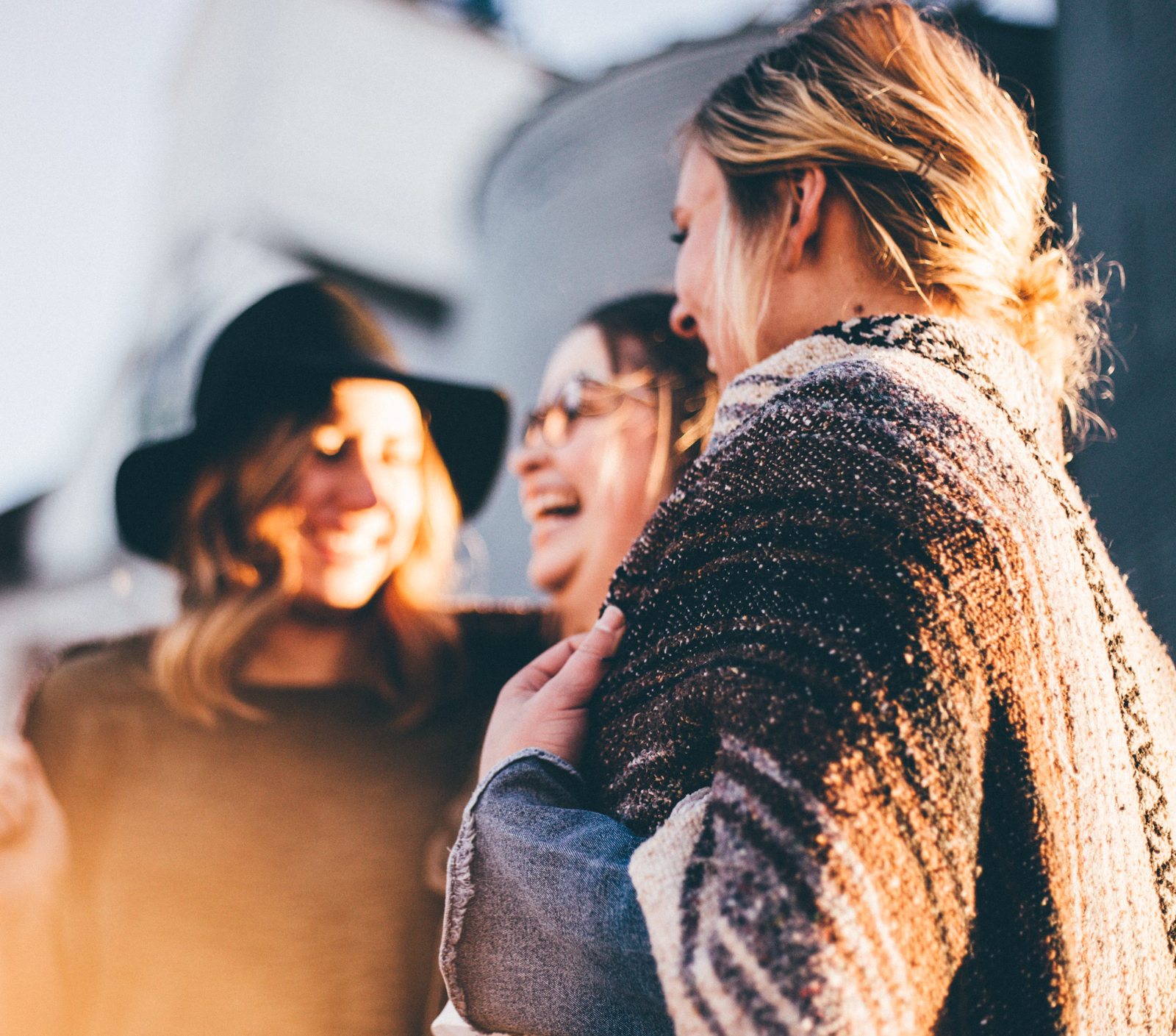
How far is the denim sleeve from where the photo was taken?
2.47ft

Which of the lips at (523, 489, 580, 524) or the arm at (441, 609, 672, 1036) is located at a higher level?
the arm at (441, 609, 672, 1036)

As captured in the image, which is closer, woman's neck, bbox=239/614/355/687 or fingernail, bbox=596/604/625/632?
fingernail, bbox=596/604/625/632

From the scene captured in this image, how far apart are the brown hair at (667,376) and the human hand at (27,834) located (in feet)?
4.69

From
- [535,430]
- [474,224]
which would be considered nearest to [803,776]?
[535,430]

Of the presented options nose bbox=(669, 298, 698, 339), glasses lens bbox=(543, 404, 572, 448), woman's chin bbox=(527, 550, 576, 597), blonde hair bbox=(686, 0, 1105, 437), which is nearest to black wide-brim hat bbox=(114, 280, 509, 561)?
glasses lens bbox=(543, 404, 572, 448)

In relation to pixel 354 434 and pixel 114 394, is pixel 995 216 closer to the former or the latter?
pixel 354 434

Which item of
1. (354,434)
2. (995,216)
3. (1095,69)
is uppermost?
(1095,69)

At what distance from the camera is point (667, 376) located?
6.61ft

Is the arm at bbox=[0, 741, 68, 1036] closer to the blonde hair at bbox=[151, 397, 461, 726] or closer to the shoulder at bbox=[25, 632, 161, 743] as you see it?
the shoulder at bbox=[25, 632, 161, 743]

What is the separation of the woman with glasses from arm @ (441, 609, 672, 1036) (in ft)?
3.52

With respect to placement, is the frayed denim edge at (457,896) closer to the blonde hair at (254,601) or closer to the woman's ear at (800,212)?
the woman's ear at (800,212)

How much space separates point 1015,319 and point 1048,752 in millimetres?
592

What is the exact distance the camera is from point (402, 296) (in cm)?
774

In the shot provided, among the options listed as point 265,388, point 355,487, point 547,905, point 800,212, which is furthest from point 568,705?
point 265,388
